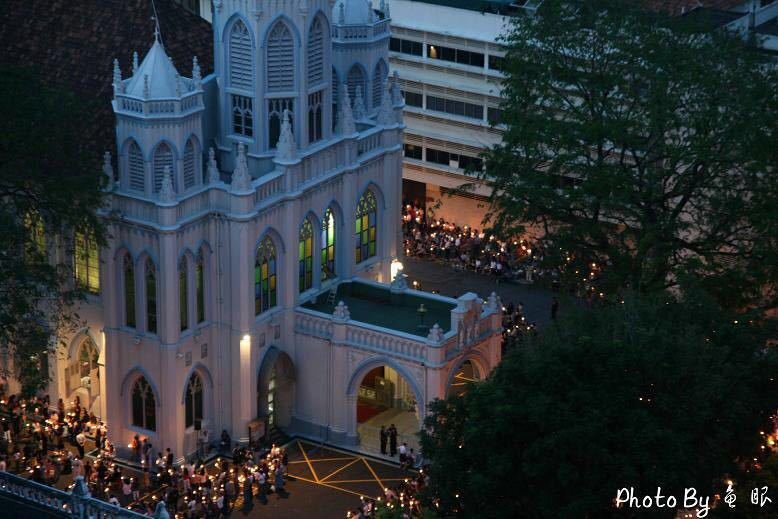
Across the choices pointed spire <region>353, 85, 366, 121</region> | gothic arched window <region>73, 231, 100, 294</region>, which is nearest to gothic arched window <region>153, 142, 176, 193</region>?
gothic arched window <region>73, 231, 100, 294</region>

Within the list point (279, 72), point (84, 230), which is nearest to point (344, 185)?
point (279, 72)

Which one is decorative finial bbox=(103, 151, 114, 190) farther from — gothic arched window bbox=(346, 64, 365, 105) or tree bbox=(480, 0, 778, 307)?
tree bbox=(480, 0, 778, 307)

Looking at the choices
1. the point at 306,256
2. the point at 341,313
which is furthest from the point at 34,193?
the point at 341,313

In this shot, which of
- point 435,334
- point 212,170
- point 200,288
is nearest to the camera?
point 212,170

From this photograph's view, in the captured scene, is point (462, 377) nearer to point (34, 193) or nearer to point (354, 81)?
point (354, 81)

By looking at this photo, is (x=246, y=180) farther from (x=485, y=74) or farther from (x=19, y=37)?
(x=485, y=74)
